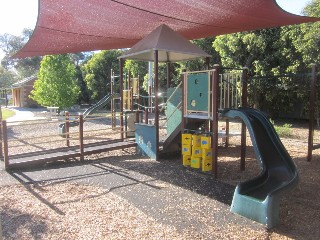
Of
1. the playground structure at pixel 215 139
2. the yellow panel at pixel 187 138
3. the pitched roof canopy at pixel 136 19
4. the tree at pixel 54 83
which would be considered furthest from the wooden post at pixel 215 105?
the tree at pixel 54 83

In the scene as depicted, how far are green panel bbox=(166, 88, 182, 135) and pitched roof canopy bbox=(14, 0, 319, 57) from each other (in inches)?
71.4

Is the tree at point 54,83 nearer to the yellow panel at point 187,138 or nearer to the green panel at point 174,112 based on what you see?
the green panel at point 174,112

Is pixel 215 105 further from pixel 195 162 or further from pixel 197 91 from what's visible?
pixel 195 162

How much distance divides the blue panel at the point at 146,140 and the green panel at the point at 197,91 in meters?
1.40

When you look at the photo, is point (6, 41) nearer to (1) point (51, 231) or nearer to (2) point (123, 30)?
(2) point (123, 30)

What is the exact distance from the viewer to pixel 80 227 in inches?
152

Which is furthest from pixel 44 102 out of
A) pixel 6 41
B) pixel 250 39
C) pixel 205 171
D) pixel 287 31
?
pixel 6 41

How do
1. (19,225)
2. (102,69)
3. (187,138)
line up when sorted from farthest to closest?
(102,69), (187,138), (19,225)

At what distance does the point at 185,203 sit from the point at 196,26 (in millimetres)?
4938

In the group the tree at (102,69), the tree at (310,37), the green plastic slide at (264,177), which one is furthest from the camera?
the tree at (102,69)

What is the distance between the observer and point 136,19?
276 inches

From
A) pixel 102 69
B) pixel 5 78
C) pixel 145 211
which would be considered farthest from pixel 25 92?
pixel 145 211

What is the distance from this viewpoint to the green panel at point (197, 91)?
651cm

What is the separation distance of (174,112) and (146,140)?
1112 mm
